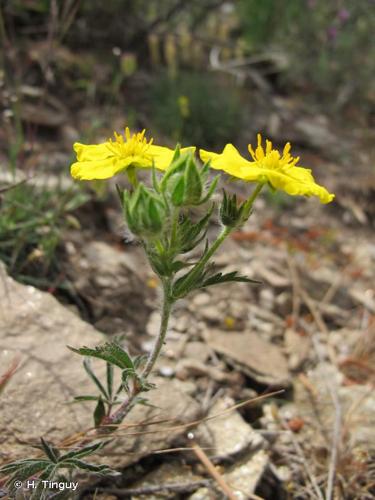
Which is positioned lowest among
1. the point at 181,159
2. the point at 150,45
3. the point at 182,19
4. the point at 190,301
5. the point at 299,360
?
the point at 299,360

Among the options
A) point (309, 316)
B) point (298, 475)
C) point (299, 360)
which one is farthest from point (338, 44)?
point (298, 475)

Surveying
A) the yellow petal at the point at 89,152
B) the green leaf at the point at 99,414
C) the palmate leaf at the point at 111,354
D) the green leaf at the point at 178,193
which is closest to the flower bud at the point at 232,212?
the green leaf at the point at 178,193

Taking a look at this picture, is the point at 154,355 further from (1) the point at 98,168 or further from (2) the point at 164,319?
(1) the point at 98,168

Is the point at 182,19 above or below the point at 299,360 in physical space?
above

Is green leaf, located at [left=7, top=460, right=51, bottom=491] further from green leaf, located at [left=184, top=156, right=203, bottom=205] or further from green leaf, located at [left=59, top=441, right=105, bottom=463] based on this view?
green leaf, located at [left=184, top=156, right=203, bottom=205]

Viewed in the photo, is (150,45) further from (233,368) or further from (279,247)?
(233,368)

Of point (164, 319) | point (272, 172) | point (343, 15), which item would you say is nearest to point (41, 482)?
point (164, 319)

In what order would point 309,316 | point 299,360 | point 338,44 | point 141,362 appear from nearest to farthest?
point 141,362, point 299,360, point 309,316, point 338,44

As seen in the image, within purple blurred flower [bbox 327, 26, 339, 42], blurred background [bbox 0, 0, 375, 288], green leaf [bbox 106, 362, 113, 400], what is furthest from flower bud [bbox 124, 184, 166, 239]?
Result: purple blurred flower [bbox 327, 26, 339, 42]
